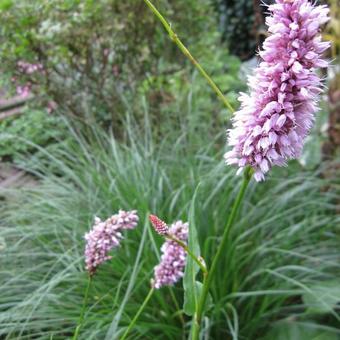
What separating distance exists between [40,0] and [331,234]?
2404 mm

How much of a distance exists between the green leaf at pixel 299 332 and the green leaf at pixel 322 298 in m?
0.07

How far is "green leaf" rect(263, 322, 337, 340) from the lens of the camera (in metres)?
1.92

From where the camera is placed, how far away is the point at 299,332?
1.95 meters

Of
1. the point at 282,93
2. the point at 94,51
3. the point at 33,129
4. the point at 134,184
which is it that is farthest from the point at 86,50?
the point at 282,93

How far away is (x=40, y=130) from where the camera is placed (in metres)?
3.94

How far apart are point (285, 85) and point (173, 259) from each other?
0.70 metres

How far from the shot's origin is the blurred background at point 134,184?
202 cm

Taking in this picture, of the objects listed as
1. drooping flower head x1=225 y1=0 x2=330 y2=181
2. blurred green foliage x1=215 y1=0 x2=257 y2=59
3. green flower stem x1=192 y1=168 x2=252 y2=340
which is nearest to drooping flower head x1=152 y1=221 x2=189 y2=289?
green flower stem x1=192 y1=168 x2=252 y2=340

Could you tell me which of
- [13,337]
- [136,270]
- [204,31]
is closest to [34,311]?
[13,337]

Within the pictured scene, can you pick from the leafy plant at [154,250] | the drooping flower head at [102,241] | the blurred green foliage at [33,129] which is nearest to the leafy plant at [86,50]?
the blurred green foliage at [33,129]

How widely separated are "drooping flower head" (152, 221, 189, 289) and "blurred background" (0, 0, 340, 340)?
307mm

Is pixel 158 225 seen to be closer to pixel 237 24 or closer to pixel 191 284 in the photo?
pixel 191 284

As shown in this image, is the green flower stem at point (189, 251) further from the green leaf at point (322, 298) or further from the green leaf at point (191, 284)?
the green leaf at point (322, 298)

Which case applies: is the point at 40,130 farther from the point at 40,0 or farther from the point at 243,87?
the point at 243,87
